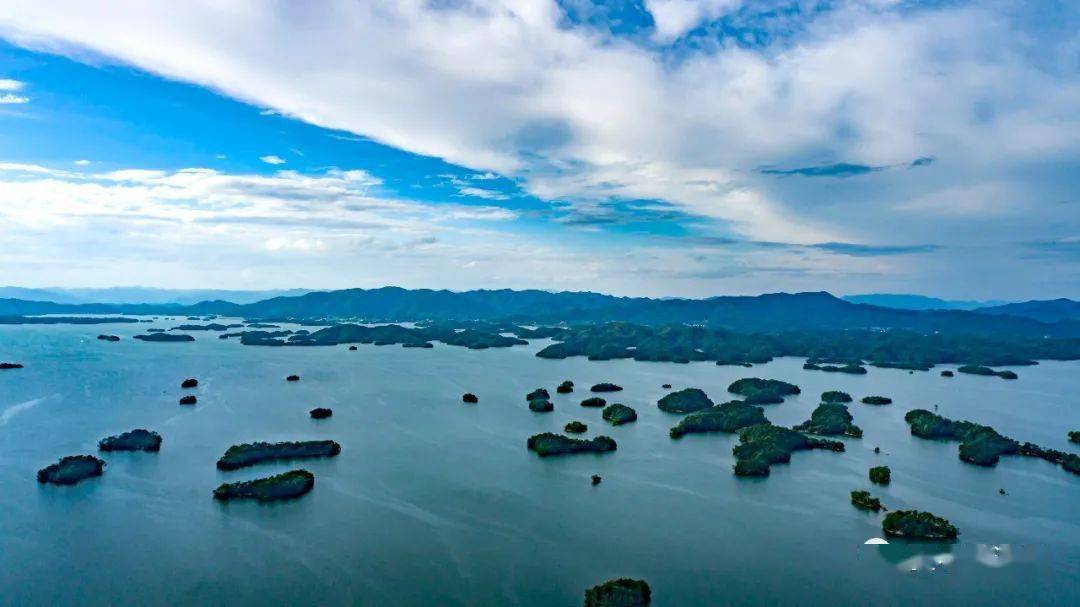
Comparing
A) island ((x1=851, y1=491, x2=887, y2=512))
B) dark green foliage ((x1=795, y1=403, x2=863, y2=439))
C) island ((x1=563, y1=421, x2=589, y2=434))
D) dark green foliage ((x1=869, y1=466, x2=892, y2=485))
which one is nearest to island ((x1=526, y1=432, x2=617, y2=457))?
island ((x1=563, y1=421, x2=589, y2=434))

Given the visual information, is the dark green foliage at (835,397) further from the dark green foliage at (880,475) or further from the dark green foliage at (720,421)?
the dark green foliage at (880,475)

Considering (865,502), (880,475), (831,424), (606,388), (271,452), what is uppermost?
(606,388)

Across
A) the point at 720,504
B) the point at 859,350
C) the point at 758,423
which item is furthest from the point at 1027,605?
the point at 859,350

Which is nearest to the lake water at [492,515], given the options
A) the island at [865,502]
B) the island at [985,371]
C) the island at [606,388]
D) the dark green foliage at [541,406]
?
the island at [865,502]

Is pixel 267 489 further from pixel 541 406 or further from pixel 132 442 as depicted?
pixel 541 406

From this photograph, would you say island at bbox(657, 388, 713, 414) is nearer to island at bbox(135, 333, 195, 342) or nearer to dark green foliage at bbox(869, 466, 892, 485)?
dark green foliage at bbox(869, 466, 892, 485)

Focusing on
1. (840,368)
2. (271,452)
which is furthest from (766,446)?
(840,368)
